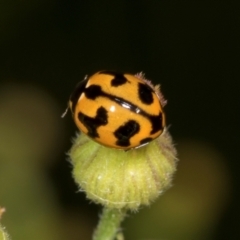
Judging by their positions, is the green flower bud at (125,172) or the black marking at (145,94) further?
the green flower bud at (125,172)

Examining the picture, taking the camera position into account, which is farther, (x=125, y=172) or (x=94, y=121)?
(x=125, y=172)

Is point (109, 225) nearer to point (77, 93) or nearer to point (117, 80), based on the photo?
point (77, 93)

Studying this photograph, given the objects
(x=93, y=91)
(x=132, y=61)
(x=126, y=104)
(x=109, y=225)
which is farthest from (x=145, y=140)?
(x=132, y=61)

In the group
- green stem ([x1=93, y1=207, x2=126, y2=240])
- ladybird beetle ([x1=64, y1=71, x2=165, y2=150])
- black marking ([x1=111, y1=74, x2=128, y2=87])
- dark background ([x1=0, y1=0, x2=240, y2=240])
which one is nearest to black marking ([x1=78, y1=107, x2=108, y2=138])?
ladybird beetle ([x1=64, y1=71, x2=165, y2=150])

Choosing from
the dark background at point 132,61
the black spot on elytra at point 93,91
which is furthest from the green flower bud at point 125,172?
the dark background at point 132,61

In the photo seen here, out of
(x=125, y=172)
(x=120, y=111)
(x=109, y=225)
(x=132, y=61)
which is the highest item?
(x=120, y=111)

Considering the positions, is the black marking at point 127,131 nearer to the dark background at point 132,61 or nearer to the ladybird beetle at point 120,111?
the ladybird beetle at point 120,111

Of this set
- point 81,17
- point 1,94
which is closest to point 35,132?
point 1,94
